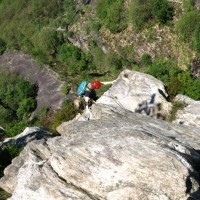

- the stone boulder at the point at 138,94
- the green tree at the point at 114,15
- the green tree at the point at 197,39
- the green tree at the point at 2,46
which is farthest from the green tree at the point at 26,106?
the stone boulder at the point at 138,94

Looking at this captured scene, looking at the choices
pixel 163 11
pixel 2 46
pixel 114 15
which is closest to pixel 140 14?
pixel 163 11

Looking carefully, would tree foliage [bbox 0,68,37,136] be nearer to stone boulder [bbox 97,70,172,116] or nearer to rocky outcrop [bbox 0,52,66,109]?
rocky outcrop [bbox 0,52,66,109]

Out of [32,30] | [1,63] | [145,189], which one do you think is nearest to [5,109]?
[1,63]

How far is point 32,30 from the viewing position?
80.6 metres

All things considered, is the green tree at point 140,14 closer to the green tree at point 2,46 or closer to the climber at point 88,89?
the green tree at point 2,46

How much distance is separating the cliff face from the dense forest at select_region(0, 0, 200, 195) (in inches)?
1228

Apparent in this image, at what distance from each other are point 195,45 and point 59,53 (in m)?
24.9

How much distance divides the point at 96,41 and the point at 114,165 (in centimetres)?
5085

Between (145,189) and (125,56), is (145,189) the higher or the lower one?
the higher one

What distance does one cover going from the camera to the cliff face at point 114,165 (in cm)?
1955

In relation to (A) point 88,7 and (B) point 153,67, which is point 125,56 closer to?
(B) point 153,67

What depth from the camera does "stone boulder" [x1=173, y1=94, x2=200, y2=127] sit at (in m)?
29.9

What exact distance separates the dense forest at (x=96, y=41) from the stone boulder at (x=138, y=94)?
20912mm

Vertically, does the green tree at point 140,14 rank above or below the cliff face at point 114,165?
above
